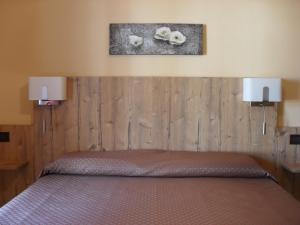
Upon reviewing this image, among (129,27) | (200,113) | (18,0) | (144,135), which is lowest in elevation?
(144,135)

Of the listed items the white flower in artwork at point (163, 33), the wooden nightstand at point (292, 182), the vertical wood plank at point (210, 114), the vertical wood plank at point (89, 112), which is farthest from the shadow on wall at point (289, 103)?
the vertical wood plank at point (89, 112)

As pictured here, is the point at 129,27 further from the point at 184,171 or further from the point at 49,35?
the point at 184,171

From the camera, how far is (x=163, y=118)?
305 centimetres

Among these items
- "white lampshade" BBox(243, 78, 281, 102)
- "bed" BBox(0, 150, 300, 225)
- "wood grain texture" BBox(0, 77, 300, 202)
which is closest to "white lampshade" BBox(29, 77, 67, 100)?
"wood grain texture" BBox(0, 77, 300, 202)

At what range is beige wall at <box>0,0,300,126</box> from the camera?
304 centimetres

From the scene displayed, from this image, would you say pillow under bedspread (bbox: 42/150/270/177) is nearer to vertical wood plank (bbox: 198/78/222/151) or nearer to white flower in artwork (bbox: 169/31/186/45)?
vertical wood plank (bbox: 198/78/222/151)

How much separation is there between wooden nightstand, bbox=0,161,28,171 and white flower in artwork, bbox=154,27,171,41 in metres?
1.54

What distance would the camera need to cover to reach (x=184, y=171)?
2.57m

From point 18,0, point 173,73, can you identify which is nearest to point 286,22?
point 173,73

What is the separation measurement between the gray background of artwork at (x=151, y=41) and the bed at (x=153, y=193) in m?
0.84

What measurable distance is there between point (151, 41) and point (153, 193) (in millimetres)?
1357

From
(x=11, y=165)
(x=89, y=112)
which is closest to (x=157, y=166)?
(x=89, y=112)

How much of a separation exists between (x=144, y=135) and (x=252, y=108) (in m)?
0.93

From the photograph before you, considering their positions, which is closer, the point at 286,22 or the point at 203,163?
the point at 203,163
